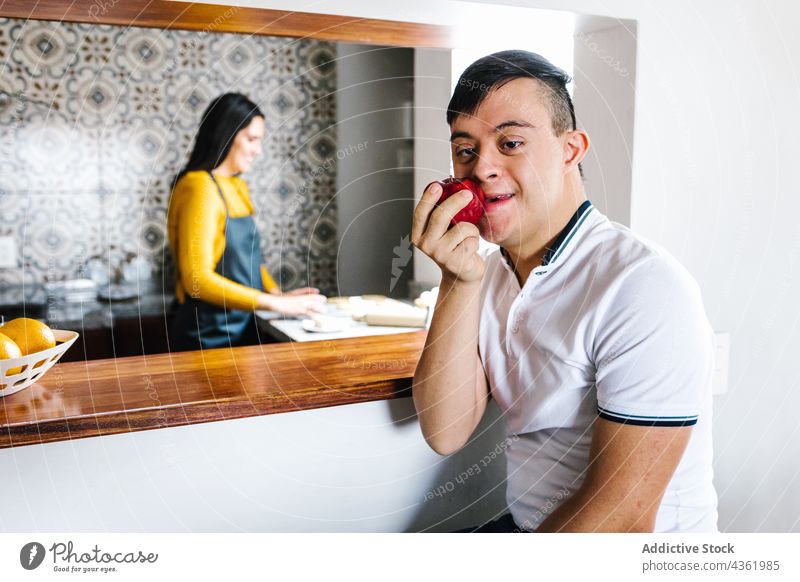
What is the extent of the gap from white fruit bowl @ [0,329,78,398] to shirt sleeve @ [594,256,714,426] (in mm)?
549

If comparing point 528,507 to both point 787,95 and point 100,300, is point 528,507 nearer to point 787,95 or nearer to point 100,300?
point 787,95

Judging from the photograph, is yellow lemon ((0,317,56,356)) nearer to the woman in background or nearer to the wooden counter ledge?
the wooden counter ledge

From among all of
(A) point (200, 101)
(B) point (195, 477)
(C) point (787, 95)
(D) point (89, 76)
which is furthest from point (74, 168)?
(C) point (787, 95)

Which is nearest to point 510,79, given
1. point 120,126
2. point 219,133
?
point 219,133

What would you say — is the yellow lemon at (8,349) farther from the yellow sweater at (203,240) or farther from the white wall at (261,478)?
the yellow sweater at (203,240)

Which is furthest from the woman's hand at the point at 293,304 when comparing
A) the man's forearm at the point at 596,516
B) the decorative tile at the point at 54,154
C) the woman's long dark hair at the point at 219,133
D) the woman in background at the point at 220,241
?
the decorative tile at the point at 54,154

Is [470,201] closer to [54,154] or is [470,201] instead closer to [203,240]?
[203,240]

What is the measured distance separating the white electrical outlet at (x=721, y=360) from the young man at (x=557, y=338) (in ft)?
1.03

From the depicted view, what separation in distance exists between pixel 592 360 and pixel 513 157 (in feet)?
0.75

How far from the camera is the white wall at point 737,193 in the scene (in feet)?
2.98

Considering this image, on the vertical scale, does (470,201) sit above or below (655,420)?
above

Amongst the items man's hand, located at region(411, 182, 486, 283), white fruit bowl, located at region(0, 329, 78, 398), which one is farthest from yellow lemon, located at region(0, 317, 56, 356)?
man's hand, located at region(411, 182, 486, 283)

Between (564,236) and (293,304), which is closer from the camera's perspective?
(564,236)

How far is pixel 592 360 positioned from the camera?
69cm
